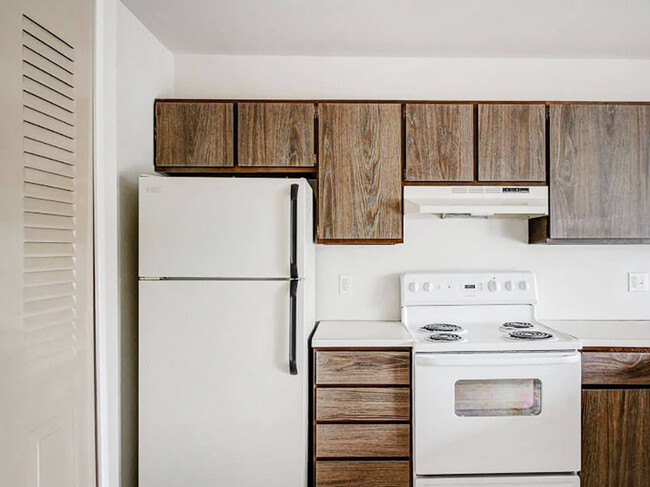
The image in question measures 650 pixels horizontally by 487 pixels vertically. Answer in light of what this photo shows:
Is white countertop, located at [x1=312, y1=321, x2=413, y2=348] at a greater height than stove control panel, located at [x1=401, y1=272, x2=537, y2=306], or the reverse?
stove control panel, located at [x1=401, y1=272, x2=537, y2=306]

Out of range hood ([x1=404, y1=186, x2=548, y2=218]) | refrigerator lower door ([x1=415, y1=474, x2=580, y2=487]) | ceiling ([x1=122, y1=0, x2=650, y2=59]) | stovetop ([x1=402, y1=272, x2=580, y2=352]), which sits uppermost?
ceiling ([x1=122, y1=0, x2=650, y2=59])

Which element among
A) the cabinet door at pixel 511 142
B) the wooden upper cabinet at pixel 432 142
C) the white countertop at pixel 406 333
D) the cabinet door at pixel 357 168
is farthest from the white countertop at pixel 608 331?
the cabinet door at pixel 357 168

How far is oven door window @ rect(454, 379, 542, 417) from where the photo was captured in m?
2.27

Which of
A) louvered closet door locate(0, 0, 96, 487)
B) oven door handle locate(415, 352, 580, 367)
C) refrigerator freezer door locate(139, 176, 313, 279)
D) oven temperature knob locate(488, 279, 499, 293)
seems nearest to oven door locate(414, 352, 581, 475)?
oven door handle locate(415, 352, 580, 367)

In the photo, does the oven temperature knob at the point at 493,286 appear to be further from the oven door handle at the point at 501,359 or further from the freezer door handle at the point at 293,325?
the freezer door handle at the point at 293,325

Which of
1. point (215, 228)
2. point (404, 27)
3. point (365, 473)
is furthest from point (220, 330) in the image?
point (404, 27)

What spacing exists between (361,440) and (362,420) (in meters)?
0.09

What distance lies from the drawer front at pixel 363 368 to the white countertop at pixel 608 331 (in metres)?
0.86

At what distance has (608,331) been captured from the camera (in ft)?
8.18

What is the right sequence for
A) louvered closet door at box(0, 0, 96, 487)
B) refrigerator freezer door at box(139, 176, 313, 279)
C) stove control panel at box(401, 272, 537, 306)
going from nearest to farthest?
1. louvered closet door at box(0, 0, 96, 487)
2. refrigerator freezer door at box(139, 176, 313, 279)
3. stove control panel at box(401, 272, 537, 306)

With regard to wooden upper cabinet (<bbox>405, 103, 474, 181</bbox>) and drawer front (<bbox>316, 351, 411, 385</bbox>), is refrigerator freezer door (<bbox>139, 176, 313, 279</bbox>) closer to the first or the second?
drawer front (<bbox>316, 351, 411, 385</bbox>)

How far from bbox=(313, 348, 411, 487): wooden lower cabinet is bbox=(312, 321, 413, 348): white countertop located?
6cm

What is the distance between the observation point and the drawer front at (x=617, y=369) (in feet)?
7.51

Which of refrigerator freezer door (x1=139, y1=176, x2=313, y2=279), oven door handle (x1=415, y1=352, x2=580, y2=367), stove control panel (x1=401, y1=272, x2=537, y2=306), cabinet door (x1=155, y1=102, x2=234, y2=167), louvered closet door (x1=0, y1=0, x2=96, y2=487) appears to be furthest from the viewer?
stove control panel (x1=401, y1=272, x2=537, y2=306)
